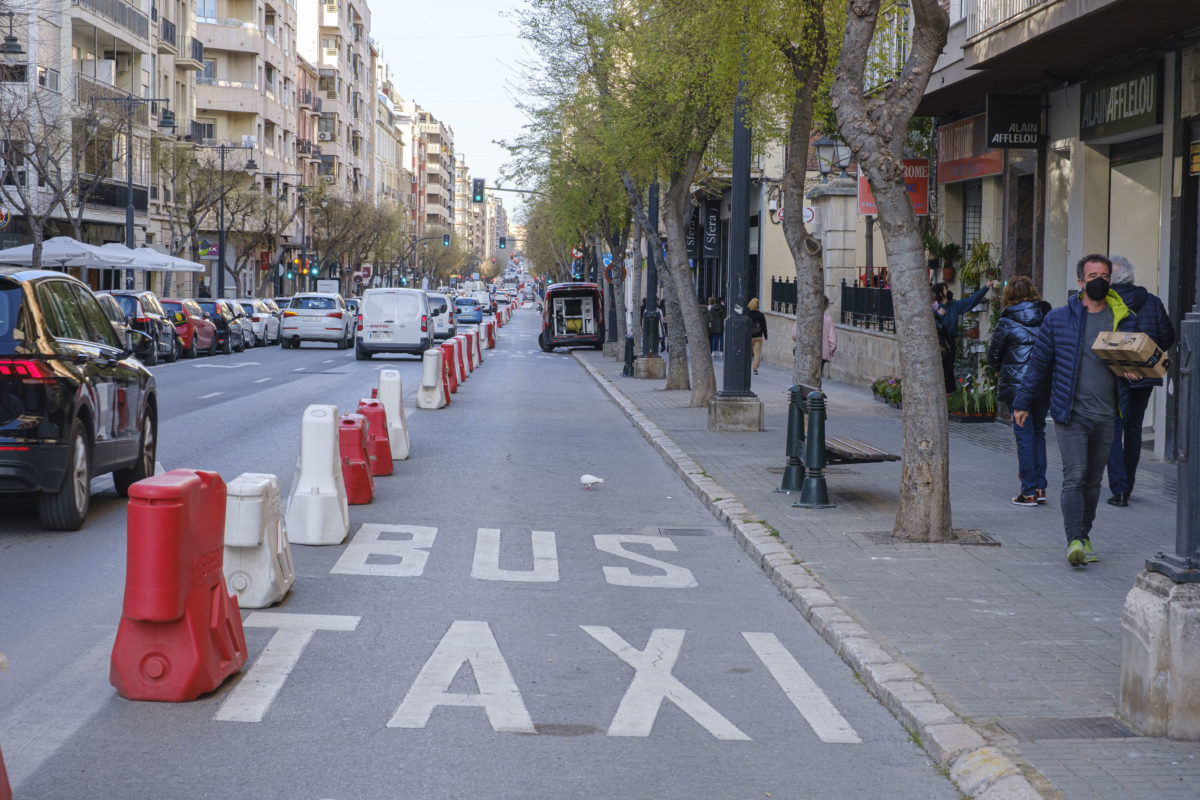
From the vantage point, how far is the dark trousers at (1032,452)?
11.2 m

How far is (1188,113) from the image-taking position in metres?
14.8

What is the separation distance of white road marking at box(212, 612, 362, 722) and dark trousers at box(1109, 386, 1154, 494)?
6.46 m

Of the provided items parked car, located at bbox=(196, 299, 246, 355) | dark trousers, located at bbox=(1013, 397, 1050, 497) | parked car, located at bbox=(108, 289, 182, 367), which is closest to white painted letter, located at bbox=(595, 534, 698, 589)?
dark trousers, located at bbox=(1013, 397, 1050, 497)

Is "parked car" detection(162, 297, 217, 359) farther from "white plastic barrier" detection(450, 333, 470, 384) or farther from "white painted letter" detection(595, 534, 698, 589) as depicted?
"white painted letter" detection(595, 534, 698, 589)

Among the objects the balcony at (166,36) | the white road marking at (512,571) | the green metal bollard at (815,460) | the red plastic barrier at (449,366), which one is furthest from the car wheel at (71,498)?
the balcony at (166,36)

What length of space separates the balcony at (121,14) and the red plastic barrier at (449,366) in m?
29.3

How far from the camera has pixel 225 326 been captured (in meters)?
42.0

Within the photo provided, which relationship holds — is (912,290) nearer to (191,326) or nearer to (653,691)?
Answer: (653,691)

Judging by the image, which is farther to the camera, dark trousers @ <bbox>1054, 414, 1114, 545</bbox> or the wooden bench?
the wooden bench

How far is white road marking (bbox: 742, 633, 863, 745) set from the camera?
18.8ft

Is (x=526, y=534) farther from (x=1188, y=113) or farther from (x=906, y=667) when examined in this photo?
(x=1188, y=113)

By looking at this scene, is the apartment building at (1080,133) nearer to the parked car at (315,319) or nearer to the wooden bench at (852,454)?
the wooden bench at (852,454)

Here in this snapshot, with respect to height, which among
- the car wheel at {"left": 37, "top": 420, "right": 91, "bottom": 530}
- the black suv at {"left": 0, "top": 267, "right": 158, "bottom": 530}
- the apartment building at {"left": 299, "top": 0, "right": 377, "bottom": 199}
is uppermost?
the apartment building at {"left": 299, "top": 0, "right": 377, "bottom": 199}

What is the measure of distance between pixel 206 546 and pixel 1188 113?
39.6 ft
